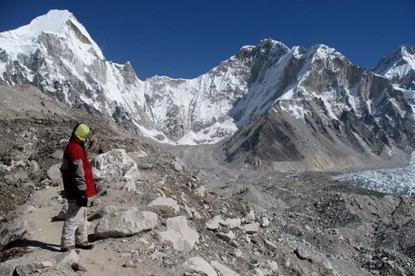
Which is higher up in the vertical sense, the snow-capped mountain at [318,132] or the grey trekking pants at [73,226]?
the snow-capped mountain at [318,132]

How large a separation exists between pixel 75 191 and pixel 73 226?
2.29ft

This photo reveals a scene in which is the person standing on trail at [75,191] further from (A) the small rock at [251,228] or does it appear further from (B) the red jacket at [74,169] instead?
(A) the small rock at [251,228]

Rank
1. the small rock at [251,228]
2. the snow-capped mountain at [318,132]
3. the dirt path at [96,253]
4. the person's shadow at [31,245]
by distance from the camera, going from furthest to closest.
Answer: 1. the snow-capped mountain at [318,132]
2. the small rock at [251,228]
3. the person's shadow at [31,245]
4. the dirt path at [96,253]

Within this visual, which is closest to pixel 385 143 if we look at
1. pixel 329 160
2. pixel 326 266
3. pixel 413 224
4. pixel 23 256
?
pixel 329 160

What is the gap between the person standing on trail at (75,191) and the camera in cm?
905

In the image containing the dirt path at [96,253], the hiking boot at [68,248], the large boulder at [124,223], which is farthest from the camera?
the large boulder at [124,223]

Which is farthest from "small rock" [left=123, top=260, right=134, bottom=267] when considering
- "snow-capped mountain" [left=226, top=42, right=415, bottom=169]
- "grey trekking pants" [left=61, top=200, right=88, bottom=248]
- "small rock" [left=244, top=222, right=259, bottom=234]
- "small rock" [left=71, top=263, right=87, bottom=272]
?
"snow-capped mountain" [left=226, top=42, right=415, bottom=169]

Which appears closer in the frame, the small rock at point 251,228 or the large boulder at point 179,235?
the large boulder at point 179,235

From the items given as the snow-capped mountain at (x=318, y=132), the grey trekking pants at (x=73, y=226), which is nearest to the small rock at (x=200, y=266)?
the grey trekking pants at (x=73, y=226)

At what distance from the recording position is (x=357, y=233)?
30.8 metres

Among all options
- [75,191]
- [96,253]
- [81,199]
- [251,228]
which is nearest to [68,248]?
[96,253]

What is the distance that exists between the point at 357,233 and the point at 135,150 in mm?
18854

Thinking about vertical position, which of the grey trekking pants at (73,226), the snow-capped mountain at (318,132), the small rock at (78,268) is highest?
the snow-capped mountain at (318,132)

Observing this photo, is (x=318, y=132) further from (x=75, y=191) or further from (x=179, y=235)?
(x=75, y=191)
